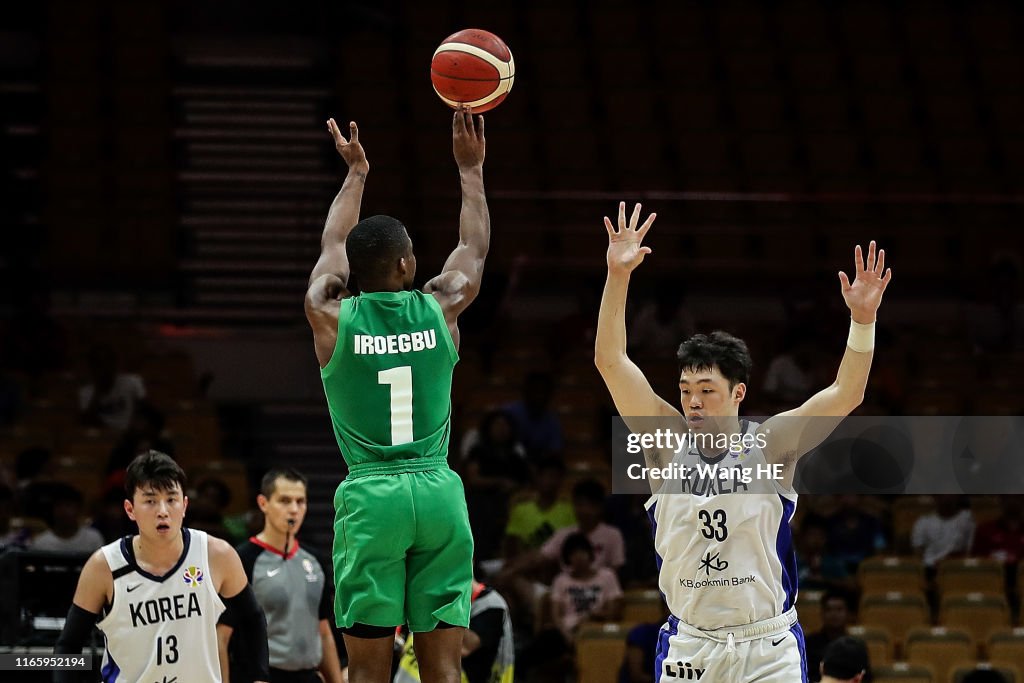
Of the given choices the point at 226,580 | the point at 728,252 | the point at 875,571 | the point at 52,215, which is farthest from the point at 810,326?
the point at 226,580

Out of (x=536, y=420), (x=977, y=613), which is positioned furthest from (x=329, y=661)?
(x=977, y=613)

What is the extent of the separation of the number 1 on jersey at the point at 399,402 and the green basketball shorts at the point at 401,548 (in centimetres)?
10

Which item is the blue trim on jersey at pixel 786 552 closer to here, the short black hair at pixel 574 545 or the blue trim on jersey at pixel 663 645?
the blue trim on jersey at pixel 663 645

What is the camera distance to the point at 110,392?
13484 millimetres

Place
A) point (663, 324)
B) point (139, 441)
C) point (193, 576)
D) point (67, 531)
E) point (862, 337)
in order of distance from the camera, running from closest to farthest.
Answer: point (862, 337)
point (193, 576)
point (67, 531)
point (139, 441)
point (663, 324)

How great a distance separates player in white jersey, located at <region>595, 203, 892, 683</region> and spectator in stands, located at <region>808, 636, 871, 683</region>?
2000mm

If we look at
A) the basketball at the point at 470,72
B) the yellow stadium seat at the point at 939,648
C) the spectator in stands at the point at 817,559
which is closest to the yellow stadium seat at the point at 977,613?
the yellow stadium seat at the point at 939,648

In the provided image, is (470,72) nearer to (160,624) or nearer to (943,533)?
(160,624)

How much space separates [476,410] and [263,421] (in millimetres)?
2398

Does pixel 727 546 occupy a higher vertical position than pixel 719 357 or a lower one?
lower

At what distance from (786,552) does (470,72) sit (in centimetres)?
231

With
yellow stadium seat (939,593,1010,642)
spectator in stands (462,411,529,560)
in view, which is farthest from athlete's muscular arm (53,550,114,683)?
yellow stadium seat (939,593,1010,642)

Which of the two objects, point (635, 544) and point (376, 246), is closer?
point (376, 246)

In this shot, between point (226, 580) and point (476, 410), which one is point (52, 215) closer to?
point (476, 410)
